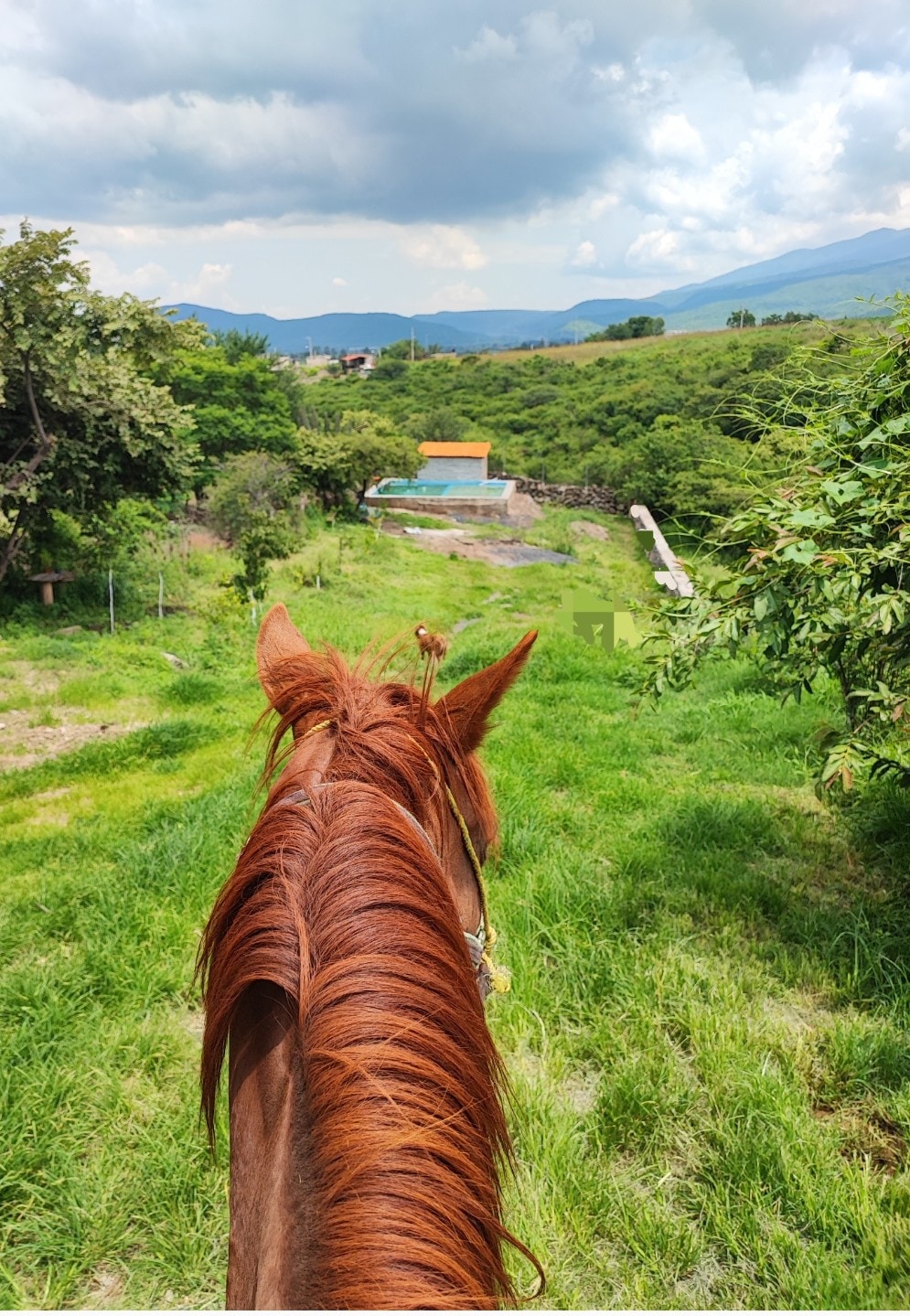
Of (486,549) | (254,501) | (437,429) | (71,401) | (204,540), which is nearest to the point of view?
(71,401)

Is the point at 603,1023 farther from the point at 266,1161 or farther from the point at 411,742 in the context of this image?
the point at 266,1161

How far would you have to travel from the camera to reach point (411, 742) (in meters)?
1.08

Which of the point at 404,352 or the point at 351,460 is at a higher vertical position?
the point at 404,352

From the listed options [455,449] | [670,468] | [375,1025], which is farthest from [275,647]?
[455,449]

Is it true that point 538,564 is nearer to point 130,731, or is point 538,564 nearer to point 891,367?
point 130,731

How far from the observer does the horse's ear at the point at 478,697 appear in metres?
1.12

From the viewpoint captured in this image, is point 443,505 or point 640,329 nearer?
point 443,505

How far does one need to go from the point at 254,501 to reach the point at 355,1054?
16516 millimetres

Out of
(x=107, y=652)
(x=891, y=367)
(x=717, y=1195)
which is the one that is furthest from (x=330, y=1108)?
(x=107, y=652)

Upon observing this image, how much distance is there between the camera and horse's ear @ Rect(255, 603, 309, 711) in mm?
1382

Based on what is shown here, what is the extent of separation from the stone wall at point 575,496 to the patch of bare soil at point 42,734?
24.7 meters

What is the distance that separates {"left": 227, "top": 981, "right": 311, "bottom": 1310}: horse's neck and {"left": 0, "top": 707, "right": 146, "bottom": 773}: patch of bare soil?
204 inches

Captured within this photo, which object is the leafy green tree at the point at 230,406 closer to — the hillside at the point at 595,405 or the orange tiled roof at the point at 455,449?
the hillside at the point at 595,405
